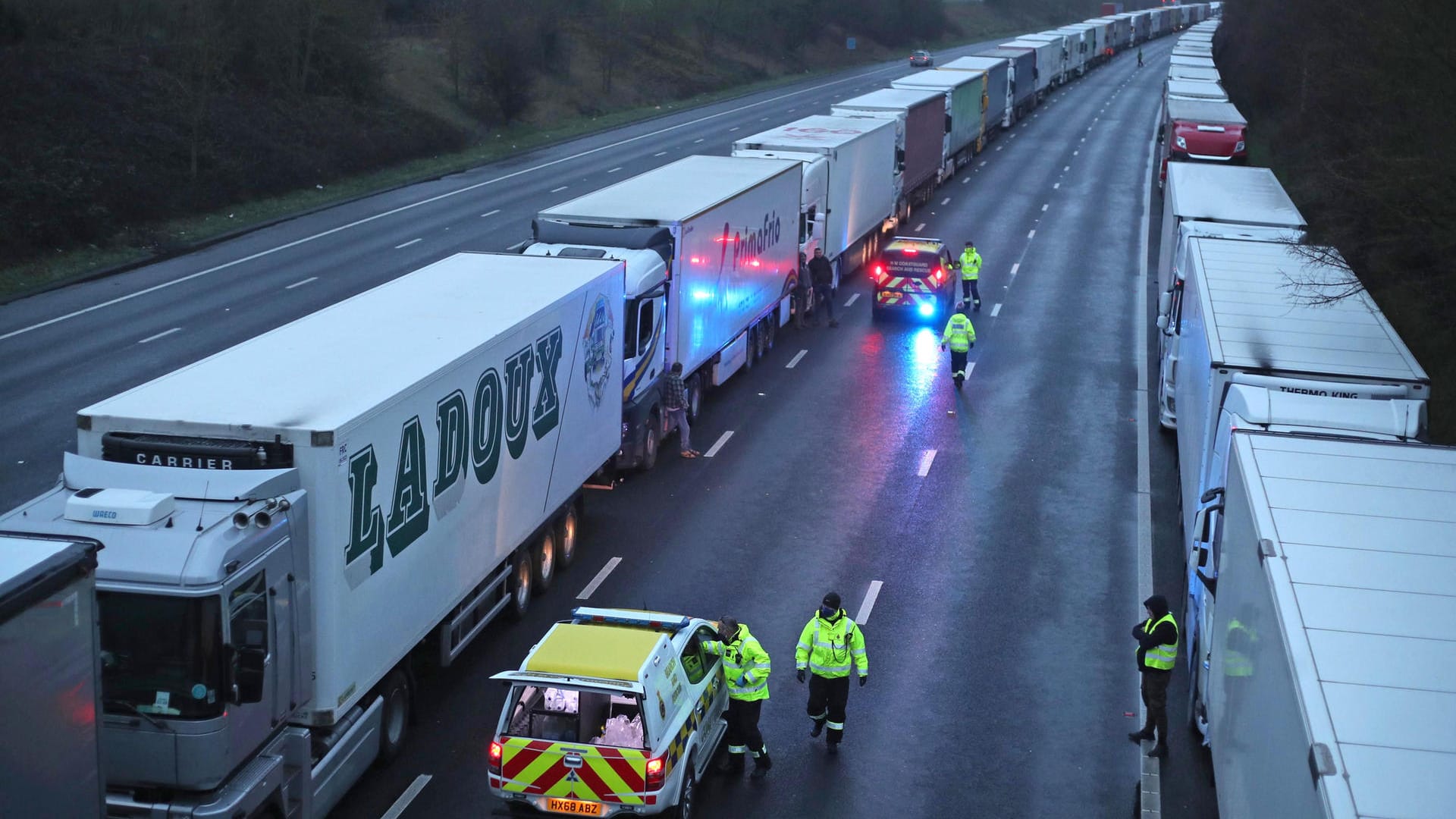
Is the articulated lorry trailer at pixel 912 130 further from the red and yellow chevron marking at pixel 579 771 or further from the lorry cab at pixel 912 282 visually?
the red and yellow chevron marking at pixel 579 771

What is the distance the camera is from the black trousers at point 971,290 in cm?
3316

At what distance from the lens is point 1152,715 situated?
13.4 metres

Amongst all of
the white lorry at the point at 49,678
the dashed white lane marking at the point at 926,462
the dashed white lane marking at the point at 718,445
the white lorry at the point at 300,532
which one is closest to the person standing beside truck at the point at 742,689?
the white lorry at the point at 300,532

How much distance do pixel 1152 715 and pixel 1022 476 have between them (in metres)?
8.74

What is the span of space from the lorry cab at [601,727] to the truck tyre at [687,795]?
0.01 meters

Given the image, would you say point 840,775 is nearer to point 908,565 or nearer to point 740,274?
point 908,565

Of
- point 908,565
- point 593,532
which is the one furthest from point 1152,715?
point 593,532

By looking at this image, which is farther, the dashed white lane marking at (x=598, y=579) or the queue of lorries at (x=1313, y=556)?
the dashed white lane marking at (x=598, y=579)

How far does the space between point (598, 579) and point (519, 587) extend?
5.55 feet

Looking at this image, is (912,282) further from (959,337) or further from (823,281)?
(959,337)

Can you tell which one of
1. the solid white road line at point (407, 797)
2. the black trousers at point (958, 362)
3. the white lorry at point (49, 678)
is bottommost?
the solid white road line at point (407, 797)

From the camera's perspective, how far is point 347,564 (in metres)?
11.4

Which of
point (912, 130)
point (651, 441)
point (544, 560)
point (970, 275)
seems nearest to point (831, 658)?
point (544, 560)

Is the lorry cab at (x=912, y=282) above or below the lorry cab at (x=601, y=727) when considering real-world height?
above
